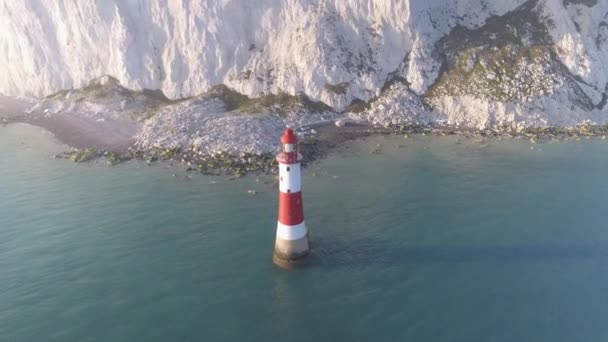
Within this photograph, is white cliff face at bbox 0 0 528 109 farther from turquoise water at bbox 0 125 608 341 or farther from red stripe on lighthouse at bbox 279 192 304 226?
red stripe on lighthouse at bbox 279 192 304 226

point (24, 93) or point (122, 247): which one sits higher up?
point (24, 93)

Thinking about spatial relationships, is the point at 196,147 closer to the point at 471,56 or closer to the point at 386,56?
the point at 386,56

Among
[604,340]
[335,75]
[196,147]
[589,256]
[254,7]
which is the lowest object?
[604,340]

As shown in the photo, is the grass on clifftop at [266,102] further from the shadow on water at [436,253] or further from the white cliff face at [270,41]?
the shadow on water at [436,253]

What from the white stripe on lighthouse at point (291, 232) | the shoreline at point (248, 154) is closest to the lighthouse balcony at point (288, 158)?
the white stripe on lighthouse at point (291, 232)

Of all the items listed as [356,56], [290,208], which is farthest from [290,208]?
[356,56]

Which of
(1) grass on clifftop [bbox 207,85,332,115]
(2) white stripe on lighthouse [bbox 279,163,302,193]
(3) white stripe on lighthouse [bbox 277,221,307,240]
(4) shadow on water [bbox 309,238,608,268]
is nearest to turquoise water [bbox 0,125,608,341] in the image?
(4) shadow on water [bbox 309,238,608,268]

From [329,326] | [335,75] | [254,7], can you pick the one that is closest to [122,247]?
[329,326]
